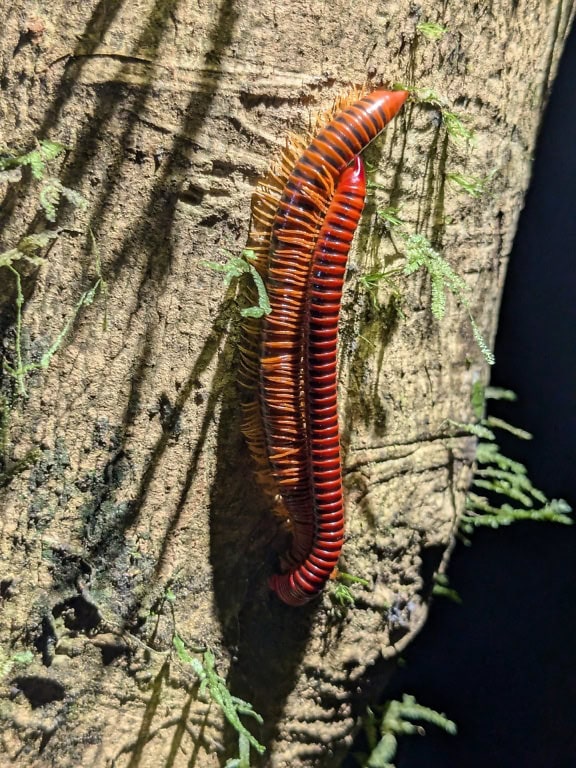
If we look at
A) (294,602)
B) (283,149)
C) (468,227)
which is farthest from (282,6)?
(294,602)

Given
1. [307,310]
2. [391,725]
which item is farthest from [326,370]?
[391,725]

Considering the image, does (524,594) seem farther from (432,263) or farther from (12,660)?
(12,660)

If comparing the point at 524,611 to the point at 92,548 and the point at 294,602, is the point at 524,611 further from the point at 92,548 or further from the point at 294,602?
the point at 92,548

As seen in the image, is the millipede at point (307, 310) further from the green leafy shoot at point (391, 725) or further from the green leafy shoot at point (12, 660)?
the green leafy shoot at point (391, 725)

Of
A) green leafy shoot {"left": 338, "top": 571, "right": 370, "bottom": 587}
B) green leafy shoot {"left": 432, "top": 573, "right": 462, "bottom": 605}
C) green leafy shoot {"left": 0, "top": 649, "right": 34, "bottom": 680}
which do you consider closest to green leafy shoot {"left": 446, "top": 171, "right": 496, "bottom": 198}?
green leafy shoot {"left": 338, "top": 571, "right": 370, "bottom": 587}

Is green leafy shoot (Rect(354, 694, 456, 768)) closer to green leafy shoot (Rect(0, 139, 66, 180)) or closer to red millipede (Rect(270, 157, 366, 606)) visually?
red millipede (Rect(270, 157, 366, 606))

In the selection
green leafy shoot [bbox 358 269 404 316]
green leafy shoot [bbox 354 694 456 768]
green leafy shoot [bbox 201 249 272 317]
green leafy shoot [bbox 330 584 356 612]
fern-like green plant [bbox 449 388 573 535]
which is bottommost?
green leafy shoot [bbox 354 694 456 768]
